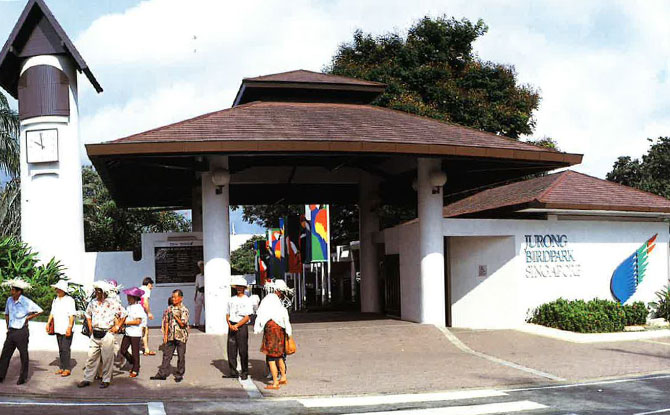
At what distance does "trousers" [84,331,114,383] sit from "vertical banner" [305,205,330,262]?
1624 centimetres

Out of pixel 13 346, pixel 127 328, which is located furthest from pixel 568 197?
pixel 13 346

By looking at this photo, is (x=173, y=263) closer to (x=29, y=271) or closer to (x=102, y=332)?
(x=29, y=271)

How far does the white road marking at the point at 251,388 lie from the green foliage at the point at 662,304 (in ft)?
46.0

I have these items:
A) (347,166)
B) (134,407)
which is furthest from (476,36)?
(134,407)

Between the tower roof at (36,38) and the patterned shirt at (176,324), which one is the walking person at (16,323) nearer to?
the patterned shirt at (176,324)

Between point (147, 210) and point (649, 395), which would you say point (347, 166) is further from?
point (147, 210)

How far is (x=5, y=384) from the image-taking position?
12203 mm

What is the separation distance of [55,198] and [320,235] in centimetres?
1108

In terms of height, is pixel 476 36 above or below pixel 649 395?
above

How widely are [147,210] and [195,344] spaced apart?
25232 millimetres

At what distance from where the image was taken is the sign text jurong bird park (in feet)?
65.4

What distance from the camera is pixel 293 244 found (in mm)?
29203

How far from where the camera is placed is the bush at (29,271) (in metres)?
16.8

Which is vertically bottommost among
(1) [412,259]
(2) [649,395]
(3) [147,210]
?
(2) [649,395]
